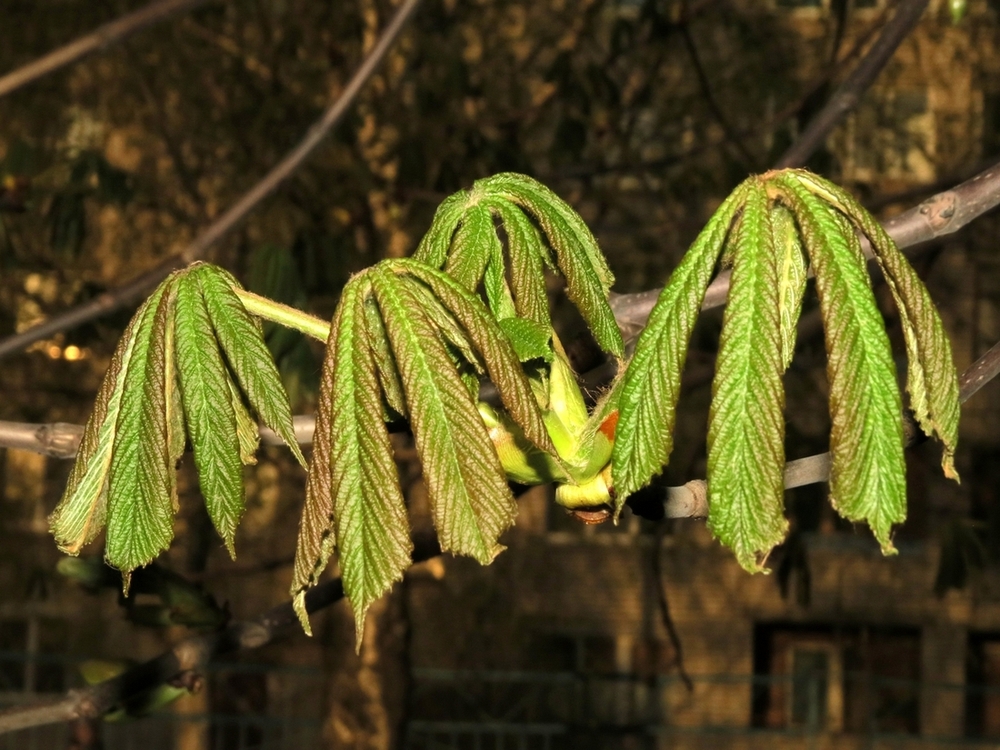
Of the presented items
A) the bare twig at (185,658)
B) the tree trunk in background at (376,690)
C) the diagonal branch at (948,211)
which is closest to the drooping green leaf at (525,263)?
the diagonal branch at (948,211)

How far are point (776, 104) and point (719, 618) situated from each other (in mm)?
5564

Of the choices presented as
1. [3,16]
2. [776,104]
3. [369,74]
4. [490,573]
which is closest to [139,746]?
[490,573]

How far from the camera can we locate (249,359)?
2.04 ft

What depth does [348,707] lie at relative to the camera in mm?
4625

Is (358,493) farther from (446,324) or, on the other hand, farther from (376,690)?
(376,690)

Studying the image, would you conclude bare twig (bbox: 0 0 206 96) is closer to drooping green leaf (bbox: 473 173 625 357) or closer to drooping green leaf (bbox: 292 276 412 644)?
drooping green leaf (bbox: 473 173 625 357)

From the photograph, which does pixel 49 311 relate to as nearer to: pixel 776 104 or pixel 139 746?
pixel 776 104

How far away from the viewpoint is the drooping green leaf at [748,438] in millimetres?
513

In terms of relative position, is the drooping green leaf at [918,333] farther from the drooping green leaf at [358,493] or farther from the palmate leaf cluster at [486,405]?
the drooping green leaf at [358,493]

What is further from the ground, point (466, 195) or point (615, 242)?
point (615, 242)

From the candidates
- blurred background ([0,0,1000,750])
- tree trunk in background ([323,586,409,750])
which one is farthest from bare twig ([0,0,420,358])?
tree trunk in background ([323,586,409,750])

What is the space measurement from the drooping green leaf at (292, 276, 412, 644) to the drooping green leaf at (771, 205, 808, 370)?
16 centimetres

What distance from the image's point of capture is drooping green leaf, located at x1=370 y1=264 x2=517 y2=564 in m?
0.56

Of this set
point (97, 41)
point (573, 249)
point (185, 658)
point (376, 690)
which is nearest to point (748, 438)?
point (573, 249)
